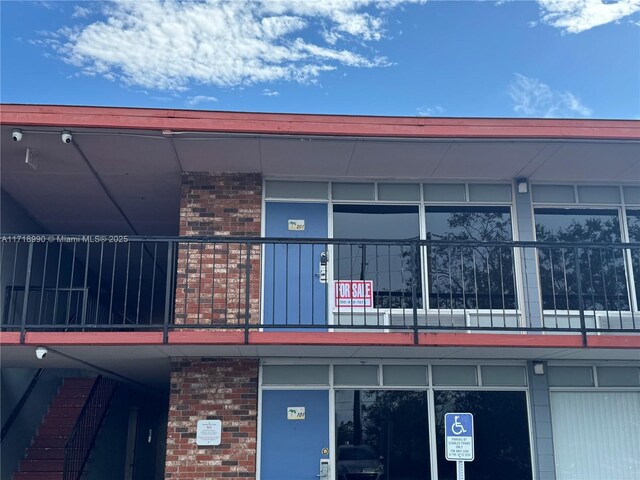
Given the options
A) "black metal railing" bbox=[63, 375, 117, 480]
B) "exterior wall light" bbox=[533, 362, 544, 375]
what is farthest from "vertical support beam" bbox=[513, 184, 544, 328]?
"black metal railing" bbox=[63, 375, 117, 480]

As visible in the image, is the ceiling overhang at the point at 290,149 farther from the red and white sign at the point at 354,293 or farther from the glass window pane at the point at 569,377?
the glass window pane at the point at 569,377

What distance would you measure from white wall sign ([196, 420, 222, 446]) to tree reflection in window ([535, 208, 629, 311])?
455cm

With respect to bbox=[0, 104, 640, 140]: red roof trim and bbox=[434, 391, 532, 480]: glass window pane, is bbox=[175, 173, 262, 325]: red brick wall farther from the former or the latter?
bbox=[434, 391, 532, 480]: glass window pane

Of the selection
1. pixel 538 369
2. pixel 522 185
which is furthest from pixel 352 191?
pixel 538 369

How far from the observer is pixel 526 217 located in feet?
30.2

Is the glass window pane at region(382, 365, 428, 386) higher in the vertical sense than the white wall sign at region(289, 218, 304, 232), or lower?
lower

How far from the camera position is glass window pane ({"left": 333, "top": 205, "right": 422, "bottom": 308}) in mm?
8820

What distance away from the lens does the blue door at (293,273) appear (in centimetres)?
862

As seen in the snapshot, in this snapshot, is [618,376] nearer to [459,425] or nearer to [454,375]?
[454,375]

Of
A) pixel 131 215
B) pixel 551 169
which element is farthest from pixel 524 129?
pixel 131 215

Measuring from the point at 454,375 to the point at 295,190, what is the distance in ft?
10.6

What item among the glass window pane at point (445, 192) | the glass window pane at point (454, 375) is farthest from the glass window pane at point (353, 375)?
the glass window pane at point (445, 192)

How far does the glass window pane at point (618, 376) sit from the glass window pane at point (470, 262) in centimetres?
145

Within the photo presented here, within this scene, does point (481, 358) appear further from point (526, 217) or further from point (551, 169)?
point (551, 169)
